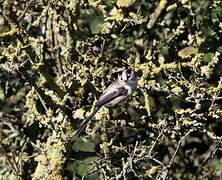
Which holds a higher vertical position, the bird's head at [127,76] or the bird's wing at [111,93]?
the bird's head at [127,76]

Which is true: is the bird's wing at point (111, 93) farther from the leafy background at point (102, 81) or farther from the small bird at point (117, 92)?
the leafy background at point (102, 81)

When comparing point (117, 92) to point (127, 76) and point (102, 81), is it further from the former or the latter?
point (102, 81)

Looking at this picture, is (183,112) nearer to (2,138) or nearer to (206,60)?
(206,60)

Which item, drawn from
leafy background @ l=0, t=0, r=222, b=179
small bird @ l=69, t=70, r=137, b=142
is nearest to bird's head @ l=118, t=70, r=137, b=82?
small bird @ l=69, t=70, r=137, b=142

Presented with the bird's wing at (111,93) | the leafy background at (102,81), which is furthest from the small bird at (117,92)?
the leafy background at (102,81)

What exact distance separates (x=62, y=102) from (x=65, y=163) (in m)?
0.46

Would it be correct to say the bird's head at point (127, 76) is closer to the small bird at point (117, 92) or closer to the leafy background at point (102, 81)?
the small bird at point (117, 92)

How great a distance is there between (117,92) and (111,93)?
0.15 feet

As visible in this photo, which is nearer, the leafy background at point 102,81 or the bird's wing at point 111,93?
the bird's wing at point 111,93

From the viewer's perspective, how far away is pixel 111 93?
3.99 metres

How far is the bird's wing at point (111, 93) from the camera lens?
4012 mm

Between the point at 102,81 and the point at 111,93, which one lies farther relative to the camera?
the point at 102,81

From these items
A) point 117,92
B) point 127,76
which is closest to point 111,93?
point 117,92

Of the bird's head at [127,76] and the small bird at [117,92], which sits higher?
the bird's head at [127,76]
